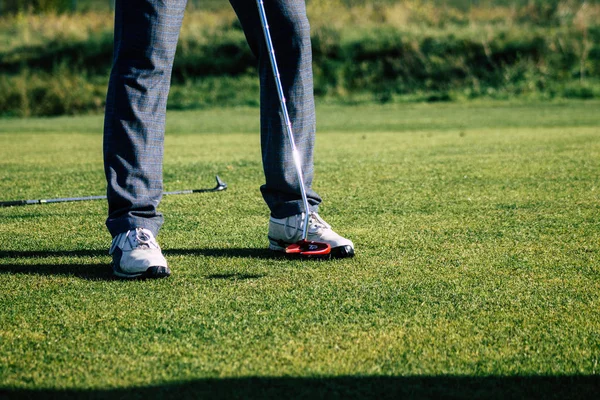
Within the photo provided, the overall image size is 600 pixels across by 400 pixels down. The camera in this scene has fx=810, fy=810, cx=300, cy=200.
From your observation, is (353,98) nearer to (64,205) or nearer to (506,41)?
(506,41)

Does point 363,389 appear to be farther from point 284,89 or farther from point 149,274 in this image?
point 284,89

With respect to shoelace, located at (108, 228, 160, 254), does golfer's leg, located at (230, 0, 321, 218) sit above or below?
above

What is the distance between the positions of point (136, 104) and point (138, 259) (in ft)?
2.19

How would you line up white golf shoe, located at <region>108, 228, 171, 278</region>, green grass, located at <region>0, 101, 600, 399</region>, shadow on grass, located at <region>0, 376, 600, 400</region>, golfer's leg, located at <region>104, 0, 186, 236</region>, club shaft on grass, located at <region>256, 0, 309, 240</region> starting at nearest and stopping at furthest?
shadow on grass, located at <region>0, 376, 600, 400</region>, green grass, located at <region>0, 101, 600, 399</region>, white golf shoe, located at <region>108, 228, 171, 278</region>, golfer's leg, located at <region>104, 0, 186, 236</region>, club shaft on grass, located at <region>256, 0, 309, 240</region>

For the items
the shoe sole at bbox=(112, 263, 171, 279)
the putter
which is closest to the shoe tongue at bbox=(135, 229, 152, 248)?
the shoe sole at bbox=(112, 263, 171, 279)

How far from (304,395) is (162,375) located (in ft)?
1.17

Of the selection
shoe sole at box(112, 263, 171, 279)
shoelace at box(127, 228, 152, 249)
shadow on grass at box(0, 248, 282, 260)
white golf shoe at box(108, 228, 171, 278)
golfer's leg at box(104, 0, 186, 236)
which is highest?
golfer's leg at box(104, 0, 186, 236)

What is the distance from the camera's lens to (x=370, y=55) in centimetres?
2611

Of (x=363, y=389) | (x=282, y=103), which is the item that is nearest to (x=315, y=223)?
(x=282, y=103)

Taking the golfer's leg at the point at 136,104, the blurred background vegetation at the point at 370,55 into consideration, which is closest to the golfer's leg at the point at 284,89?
the golfer's leg at the point at 136,104

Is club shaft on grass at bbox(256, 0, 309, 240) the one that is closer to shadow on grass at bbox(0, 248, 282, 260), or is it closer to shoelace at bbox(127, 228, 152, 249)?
shadow on grass at bbox(0, 248, 282, 260)

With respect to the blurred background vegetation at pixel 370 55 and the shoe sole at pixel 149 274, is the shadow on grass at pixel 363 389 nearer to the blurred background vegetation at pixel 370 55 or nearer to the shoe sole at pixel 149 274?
the shoe sole at pixel 149 274

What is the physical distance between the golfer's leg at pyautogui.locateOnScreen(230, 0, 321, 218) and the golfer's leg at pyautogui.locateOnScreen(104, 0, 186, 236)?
39 cm

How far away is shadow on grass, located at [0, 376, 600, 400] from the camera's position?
1.78 metres
